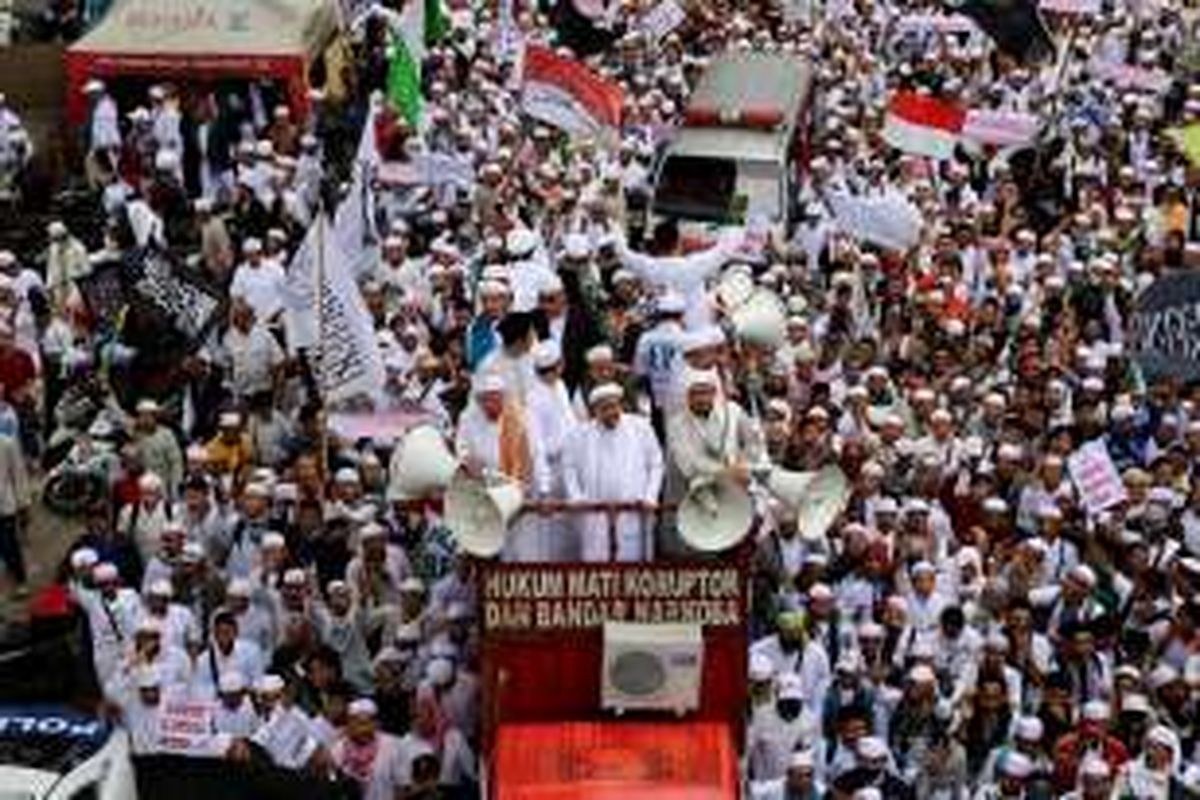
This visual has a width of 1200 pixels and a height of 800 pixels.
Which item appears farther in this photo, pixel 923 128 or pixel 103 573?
pixel 923 128

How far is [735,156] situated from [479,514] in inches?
367

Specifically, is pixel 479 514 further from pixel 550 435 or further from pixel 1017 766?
pixel 1017 766

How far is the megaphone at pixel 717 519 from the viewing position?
11133 mm

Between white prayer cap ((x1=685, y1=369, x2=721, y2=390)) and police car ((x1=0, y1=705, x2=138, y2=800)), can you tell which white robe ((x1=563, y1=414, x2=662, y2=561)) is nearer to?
white prayer cap ((x1=685, y1=369, x2=721, y2=390))

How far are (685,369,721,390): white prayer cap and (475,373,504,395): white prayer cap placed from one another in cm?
85

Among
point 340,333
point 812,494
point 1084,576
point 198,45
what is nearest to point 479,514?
point 812,494

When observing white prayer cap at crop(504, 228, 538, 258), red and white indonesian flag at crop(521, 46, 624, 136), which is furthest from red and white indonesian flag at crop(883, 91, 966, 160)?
white prayer cap at crop(504, 228, 538, 258)

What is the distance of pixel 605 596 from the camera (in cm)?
1129

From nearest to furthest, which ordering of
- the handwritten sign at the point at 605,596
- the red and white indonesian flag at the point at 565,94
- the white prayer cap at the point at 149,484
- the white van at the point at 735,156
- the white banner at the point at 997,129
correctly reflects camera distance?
the handwritten sign at the point at 605,596 < the white prayer cap at the point at 149,484 < the red and white indonesian flag at the point at 565,94 < the white van at the point at 735,156 < the white banner at the point at 997,129

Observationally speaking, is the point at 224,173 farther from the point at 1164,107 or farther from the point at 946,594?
the point at 946,594

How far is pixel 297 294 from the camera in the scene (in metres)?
14.6

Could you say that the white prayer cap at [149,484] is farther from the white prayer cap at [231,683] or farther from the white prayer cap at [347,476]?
the white prayer cap at [231,683]

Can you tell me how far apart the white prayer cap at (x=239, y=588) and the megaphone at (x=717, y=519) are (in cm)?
294

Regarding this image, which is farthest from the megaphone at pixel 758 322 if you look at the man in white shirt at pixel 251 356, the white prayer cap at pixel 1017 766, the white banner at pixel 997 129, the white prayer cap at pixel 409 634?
the white banner at pixel 997 129
